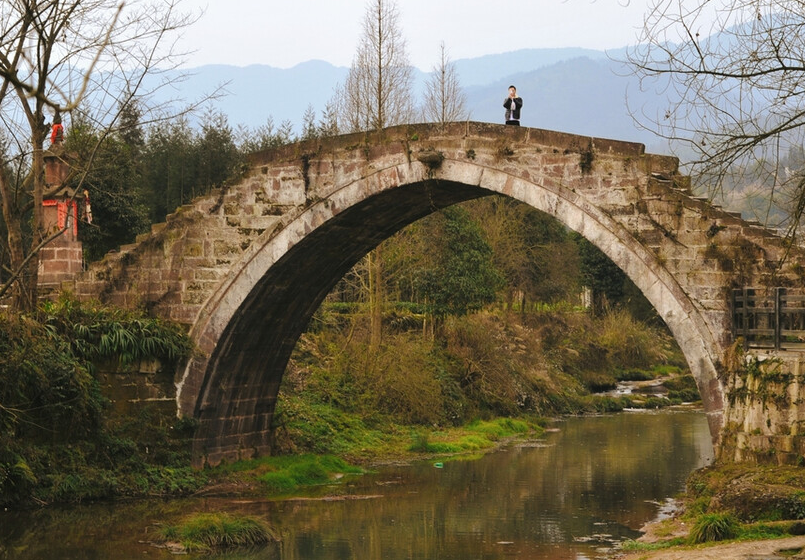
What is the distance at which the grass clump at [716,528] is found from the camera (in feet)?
35.0

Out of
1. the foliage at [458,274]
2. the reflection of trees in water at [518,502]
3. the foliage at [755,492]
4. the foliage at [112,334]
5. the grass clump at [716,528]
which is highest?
the foliage at [458,274]

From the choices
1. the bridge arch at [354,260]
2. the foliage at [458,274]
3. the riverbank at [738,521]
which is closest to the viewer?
the riverbank at [738,521]

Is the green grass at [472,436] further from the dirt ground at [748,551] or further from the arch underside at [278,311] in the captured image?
the dirt ground at [748,551]

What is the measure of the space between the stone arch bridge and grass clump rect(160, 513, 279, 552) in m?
3.35

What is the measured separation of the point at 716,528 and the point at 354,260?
8.42m

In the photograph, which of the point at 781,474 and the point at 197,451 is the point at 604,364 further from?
the point at 781,474

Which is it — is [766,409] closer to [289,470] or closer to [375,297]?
[289,470]

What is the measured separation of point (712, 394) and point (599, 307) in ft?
91.8

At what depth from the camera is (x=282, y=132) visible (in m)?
38.6

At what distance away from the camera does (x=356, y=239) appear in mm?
16859

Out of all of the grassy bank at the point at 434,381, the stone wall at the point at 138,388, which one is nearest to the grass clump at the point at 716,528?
the stone wall at the point at 138,388

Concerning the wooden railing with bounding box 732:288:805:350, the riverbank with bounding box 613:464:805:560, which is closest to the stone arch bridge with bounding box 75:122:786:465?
the wooden railing with bounding box 732:288:805:350

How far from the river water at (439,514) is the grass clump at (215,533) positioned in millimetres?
285

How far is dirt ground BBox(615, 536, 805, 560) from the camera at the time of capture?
369 inches
